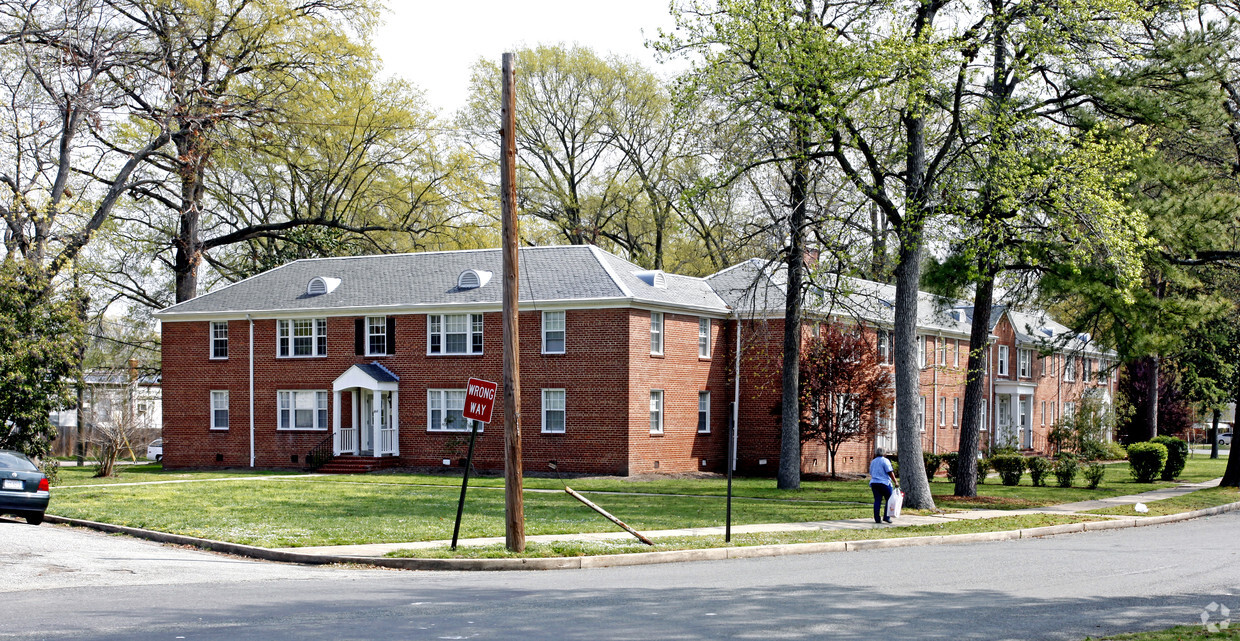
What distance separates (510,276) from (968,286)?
19.0 metres

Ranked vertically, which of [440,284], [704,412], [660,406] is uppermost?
[440,284]

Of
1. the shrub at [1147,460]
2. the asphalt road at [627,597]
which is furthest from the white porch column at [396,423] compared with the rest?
the shrub at [1147,460]

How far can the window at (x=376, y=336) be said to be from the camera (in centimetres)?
4175

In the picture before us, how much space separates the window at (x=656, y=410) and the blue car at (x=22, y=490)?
21.1 metres

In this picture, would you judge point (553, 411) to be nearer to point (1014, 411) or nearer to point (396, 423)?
point (396, 423)

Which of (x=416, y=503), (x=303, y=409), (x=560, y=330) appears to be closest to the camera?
(x=416, y=503)

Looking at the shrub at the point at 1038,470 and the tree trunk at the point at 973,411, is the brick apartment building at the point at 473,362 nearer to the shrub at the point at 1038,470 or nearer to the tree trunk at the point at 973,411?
the shrub at the point at 1038,470

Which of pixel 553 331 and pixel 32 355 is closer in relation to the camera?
pixel 32 355

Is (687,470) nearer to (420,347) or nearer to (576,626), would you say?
(420,347)

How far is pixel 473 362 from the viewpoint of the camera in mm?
40031

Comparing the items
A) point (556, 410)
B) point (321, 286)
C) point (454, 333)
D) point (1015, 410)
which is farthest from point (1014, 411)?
point (321, 286)

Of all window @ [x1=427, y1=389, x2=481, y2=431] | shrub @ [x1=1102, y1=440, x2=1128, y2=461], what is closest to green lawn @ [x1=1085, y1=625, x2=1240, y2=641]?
window @ [x1=427, y1=389, x2=481, y2=431]

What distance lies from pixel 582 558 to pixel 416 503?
10530 mm

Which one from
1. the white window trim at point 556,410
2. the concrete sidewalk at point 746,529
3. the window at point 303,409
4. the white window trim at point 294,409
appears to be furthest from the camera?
the window at point 303,409
